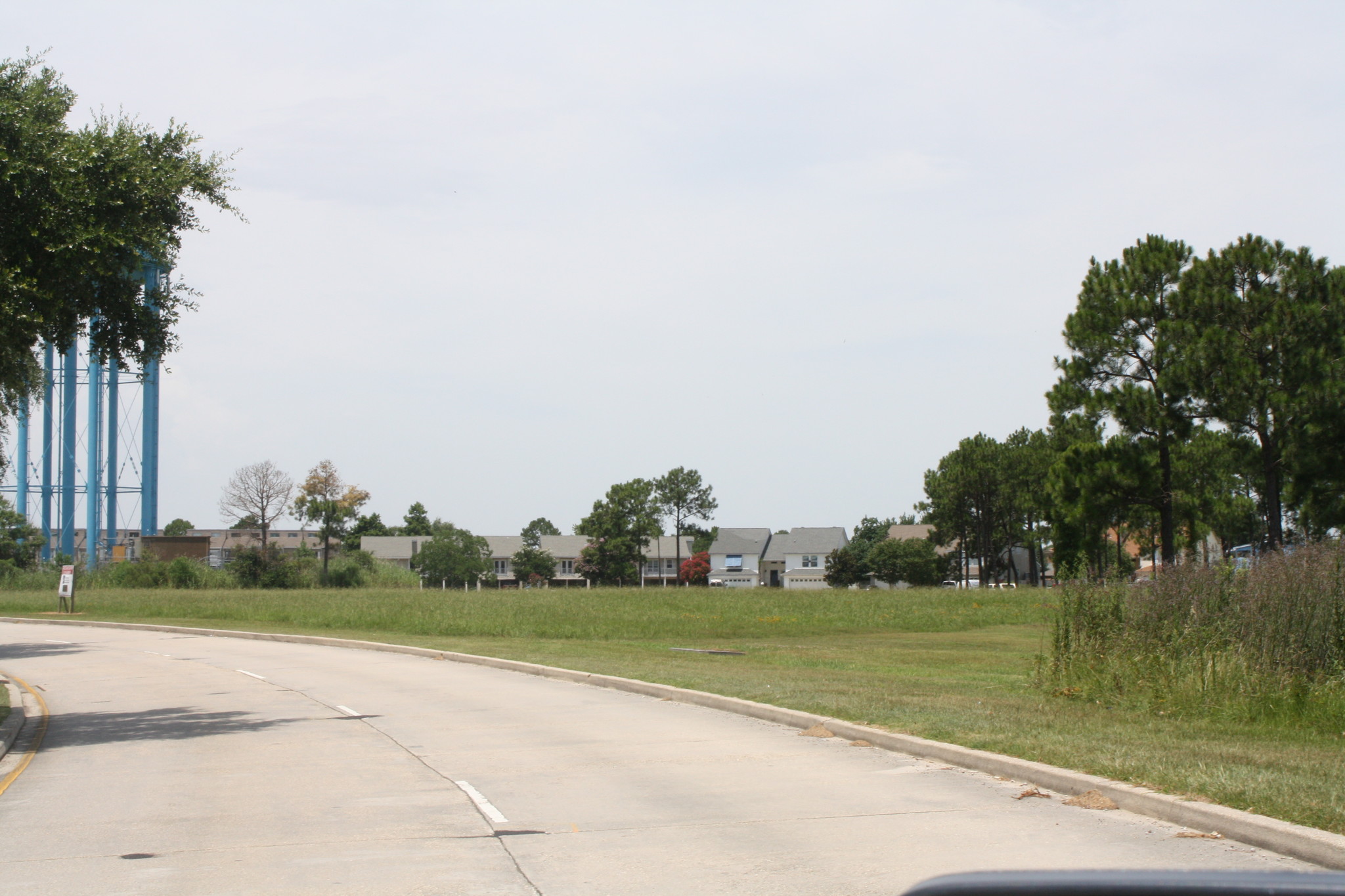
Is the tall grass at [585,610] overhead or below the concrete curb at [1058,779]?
below

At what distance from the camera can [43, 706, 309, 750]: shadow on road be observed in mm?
14969

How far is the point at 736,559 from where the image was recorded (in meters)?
126

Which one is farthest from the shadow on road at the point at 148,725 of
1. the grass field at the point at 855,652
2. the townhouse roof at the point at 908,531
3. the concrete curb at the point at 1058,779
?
the townhouse roof at the point at 908,531

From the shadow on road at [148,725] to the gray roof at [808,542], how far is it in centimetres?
10738

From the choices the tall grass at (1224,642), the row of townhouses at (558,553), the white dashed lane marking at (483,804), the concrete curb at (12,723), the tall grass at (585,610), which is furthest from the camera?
the row of townhouses at (558,553)

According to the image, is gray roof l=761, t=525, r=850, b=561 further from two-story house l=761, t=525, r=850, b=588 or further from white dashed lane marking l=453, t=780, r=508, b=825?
white dashed lane marking l=453, t=780, r=508, b=825

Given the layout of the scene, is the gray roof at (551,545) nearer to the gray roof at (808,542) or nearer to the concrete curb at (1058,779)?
the gray roof at (808,542)

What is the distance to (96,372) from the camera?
65312mm

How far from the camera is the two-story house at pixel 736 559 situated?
4877 inches

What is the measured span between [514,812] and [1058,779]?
4633 mm

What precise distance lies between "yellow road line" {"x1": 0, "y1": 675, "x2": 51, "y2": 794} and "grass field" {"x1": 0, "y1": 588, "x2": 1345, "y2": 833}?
919 cm

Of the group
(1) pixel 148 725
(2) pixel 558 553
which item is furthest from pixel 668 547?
(1) pixel 148 725

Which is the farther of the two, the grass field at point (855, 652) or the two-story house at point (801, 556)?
the two-story house at point (801, 556)

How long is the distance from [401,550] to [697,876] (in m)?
139
